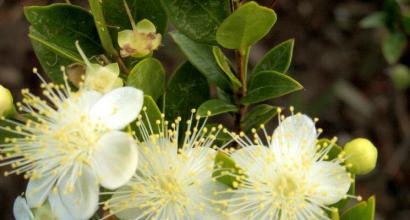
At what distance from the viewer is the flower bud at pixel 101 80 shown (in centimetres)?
130

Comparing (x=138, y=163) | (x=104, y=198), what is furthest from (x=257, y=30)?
(x=104, y=198)

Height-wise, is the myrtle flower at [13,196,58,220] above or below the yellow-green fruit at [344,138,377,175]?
below

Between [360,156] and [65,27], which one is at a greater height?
[65,27]

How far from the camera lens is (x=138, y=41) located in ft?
4.47

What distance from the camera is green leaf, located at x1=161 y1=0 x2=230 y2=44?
132 cm

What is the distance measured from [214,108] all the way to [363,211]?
40cm

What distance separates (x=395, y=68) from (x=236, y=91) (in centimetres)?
159

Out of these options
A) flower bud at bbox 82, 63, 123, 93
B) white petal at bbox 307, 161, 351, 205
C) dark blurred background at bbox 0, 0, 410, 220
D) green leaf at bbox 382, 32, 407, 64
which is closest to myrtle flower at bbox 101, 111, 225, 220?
flower bud at bbox 82, 63, 123, 93

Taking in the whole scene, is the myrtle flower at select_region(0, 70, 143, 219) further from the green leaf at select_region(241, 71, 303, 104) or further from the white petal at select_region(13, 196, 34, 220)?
the green leaf at select_region(241, 71, 303, 104)

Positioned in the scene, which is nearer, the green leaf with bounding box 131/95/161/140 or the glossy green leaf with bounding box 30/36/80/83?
the green leaf with bounding box 131/95/161/140

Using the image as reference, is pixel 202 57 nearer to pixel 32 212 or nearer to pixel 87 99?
pixel 87 99

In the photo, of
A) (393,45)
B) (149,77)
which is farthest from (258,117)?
(393,45)

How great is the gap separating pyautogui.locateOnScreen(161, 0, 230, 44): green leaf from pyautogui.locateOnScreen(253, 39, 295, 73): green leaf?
0.20 m

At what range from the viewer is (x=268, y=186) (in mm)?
1354
